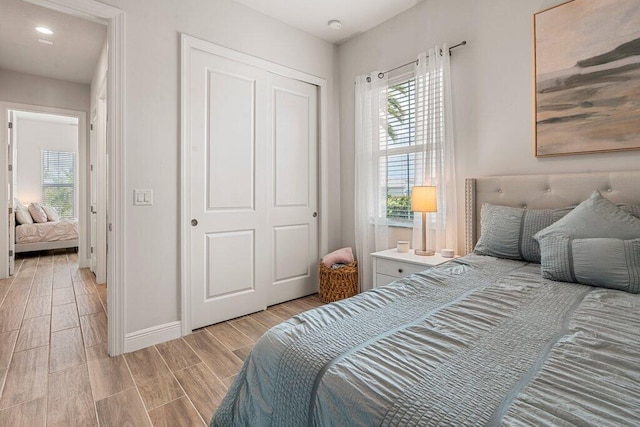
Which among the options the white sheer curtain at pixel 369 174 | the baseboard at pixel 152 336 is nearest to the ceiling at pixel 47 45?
the white sheer curtain at pixel 369 174

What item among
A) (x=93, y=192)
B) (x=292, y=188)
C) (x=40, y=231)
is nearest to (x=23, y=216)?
(x=40, y=231)

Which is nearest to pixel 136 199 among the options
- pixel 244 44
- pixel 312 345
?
pixel 244 44

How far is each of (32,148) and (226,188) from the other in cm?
671

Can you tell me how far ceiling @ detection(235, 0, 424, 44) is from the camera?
279cm

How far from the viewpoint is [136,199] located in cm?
226

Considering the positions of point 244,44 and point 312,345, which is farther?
point 244,44

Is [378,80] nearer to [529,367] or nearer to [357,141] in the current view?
[357,141]

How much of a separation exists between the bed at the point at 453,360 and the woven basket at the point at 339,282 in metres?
1.64

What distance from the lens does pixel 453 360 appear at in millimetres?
800

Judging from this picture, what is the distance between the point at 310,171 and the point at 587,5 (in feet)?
7.90

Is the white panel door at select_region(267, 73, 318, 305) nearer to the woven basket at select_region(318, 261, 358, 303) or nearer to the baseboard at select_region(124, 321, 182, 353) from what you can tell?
the woven basket at select_region(318, 261, 358, 303)

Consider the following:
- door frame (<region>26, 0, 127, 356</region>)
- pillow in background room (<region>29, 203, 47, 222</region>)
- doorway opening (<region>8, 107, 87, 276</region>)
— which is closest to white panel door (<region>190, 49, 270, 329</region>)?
door frame (<region>26, 0, 127, 356</region>)

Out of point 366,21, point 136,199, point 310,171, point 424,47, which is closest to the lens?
point 136,199

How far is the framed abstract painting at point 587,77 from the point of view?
1792mm
